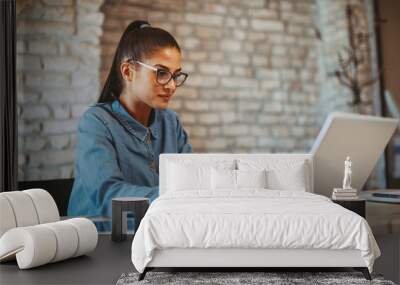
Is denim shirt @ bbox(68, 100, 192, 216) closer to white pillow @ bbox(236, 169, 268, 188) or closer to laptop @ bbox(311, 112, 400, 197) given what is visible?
white pillow @ bbox(236, 169, 268, 188)

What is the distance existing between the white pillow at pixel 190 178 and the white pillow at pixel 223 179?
8 centimetres

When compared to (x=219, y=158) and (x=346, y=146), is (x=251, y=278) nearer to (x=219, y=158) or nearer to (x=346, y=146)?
(x=219, y=158)

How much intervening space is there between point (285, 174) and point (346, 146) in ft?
2.24

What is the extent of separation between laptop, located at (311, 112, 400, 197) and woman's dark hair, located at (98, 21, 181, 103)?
1.91m

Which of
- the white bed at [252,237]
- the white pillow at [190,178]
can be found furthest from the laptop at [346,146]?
the white bed at [252,237]

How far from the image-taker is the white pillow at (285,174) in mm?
4734

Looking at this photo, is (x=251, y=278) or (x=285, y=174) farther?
(x=285, y=174)

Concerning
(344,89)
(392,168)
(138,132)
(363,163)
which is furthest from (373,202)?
(138,132)

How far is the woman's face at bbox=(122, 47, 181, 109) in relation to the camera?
577 centimetres

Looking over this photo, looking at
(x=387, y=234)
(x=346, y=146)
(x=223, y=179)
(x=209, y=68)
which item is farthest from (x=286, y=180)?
(x=209, y=68)

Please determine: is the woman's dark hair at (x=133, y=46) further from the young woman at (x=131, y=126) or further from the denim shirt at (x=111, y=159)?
the denim shirt at (x=111, y=159)

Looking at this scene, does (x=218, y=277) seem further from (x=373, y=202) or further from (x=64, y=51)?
(x=64, y=51)

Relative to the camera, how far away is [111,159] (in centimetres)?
562

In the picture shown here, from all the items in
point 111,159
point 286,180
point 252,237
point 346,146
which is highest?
point 346,146
